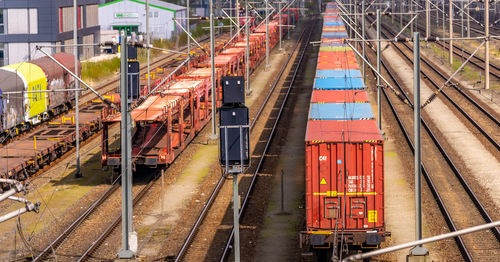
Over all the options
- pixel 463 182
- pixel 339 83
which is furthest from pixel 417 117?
pixel 339 83

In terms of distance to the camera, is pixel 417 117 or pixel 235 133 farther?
pixel 417 117

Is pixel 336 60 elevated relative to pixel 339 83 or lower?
elevated

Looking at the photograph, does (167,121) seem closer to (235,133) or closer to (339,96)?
(339,96)

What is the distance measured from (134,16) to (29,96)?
5660cm

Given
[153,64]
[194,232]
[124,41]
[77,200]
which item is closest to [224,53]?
[153,64]

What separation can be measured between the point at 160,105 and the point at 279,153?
7.29 m

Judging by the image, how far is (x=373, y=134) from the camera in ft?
83.0

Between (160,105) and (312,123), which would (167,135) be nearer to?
(160,105)

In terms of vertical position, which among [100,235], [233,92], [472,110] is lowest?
[100,235]

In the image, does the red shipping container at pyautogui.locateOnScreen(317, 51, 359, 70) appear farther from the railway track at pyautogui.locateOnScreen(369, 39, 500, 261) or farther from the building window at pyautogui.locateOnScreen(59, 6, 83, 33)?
the building window at pyautogui.locateOnScreen(59, 6, 83, 33)

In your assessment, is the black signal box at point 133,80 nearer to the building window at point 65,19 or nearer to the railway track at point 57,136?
the railway track at point 57,136

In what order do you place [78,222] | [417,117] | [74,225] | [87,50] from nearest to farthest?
[417,117]
[74,225]
[78,222]
[87,50]

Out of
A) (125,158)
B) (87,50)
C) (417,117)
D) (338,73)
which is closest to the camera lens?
(417,117)

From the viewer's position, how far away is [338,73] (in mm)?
42844
